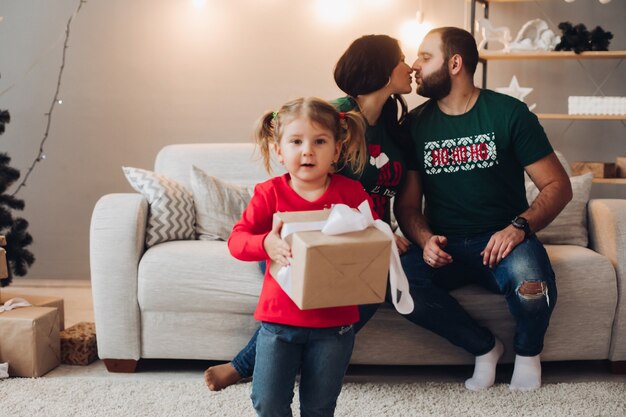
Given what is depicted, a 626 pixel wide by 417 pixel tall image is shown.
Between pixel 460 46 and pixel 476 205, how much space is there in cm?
54

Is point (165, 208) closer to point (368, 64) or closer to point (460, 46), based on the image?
point (368, 64)

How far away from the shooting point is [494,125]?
2.10m

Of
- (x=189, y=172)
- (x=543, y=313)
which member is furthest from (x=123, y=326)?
(x=543, y=313)

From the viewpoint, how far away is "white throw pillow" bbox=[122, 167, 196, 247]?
2.29m

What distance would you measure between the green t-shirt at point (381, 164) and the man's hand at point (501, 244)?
1.11ft

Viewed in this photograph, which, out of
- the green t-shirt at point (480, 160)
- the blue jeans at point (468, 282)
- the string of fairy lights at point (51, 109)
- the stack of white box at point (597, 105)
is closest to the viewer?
the blue jeans at point (468, 282)

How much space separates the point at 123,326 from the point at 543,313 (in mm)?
1348

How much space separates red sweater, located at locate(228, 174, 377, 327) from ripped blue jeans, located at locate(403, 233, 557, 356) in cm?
66

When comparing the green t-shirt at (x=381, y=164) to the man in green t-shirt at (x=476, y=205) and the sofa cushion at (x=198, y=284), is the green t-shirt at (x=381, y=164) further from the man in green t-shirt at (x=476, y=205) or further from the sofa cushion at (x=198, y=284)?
the sofa cushion at (x=198, y=284)

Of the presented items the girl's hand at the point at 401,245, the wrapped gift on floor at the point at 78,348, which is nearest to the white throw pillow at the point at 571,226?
the girl's hand at the point at 401,245

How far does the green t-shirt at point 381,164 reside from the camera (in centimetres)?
197

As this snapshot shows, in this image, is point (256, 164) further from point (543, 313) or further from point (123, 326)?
point (543, 313)

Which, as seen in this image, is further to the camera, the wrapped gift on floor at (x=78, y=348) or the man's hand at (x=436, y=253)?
the wrapped gift on floor at (x=78, y=348)

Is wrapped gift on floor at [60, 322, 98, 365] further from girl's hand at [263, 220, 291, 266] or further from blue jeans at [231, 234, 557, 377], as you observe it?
girl's hand at [263, 220, 291, 266]
